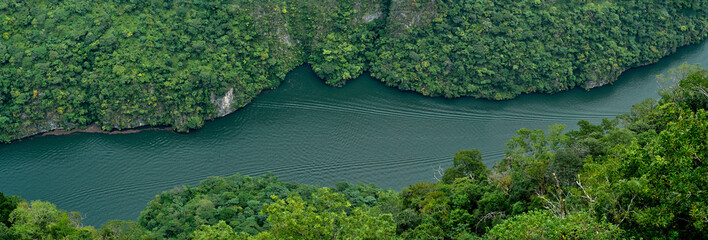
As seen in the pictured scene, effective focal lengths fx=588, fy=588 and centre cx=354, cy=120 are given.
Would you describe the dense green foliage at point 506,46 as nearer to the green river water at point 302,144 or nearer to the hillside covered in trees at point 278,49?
the hillside covered in trees at point 278,49

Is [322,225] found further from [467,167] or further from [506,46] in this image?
[506,46]

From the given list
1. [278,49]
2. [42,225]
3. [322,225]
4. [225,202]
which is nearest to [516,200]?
[322,225]

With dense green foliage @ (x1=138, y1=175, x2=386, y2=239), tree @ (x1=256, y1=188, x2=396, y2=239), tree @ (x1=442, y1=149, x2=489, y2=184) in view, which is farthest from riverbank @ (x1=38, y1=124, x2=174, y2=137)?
tree @ (x1=256, y1=188, x2=396, y2=239)

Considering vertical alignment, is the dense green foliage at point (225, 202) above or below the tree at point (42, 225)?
below

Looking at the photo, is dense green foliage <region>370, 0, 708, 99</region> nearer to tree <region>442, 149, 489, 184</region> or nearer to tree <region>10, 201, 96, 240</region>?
tree <region>442, 149, 489, 184</region>

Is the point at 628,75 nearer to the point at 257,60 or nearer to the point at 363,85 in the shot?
the point at 363,85

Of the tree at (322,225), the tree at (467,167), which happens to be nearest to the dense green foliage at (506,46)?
the tree at (467,167)
